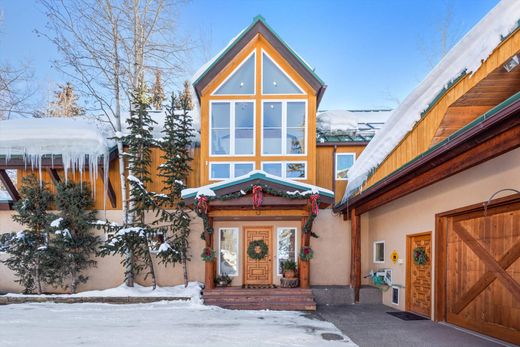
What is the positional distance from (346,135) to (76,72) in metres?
8.79

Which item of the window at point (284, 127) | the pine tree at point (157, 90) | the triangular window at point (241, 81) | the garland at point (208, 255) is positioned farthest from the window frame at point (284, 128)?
the pine tree at point (157, 90)

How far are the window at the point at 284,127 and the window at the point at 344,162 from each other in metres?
1.47

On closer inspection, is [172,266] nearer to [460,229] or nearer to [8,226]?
[8,226]

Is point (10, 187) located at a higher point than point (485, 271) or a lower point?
higher

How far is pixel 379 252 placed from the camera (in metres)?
8.84

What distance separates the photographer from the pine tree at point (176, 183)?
28.3ft

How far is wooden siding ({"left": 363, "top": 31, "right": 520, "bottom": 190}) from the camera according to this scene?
4.09 m

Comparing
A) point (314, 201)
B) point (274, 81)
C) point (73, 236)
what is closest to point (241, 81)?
point (274, 81)

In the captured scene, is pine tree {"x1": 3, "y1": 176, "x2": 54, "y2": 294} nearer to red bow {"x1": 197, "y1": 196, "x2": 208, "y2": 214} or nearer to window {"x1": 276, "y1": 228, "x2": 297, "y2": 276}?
red bow {"x1": 197, "y1": 196, "x2": 208, "y2": 214}

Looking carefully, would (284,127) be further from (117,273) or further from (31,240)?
(31,240)

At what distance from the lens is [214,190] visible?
295 inches

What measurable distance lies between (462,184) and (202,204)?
526 centimetres

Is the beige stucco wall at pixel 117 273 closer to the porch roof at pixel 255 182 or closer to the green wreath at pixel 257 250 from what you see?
the green wreath at pixel 257 250

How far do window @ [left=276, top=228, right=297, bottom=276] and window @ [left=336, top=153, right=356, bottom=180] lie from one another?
7.43ft
